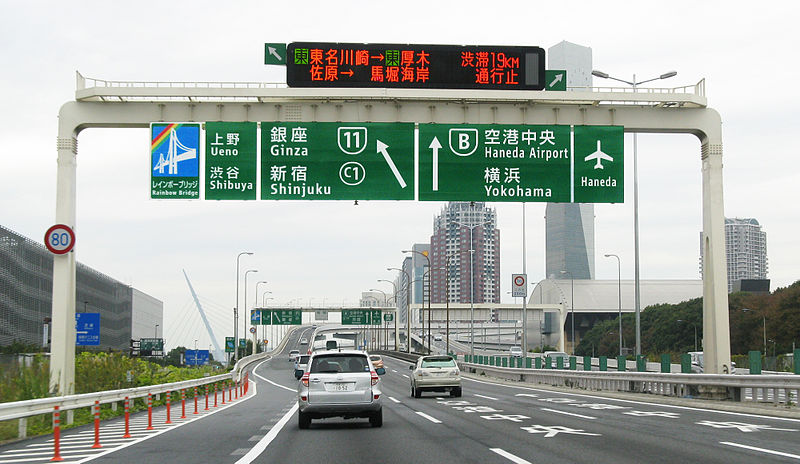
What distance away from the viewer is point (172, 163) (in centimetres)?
2502

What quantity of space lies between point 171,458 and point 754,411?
14588mm

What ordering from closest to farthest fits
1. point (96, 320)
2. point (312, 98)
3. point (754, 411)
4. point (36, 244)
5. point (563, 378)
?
point (754, 411) → point (312, 98) → point (96, 320) → point (563, 378) → point (36, 244)

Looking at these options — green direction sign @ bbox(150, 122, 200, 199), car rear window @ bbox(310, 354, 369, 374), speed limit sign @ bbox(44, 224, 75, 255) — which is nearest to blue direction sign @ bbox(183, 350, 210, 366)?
green direction sign @ bbox(150, 122, 200, 199)

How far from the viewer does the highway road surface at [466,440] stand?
13.0 m

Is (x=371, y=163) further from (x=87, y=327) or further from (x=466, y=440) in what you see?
(x=87, y=327)

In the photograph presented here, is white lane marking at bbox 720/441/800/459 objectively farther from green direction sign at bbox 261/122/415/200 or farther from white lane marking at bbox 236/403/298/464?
green direction sign at bbox 261/122/415/200

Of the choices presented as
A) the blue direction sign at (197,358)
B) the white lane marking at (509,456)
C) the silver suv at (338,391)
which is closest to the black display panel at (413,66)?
the silver suv at (338,391)

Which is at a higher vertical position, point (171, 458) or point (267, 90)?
point (267, 90)

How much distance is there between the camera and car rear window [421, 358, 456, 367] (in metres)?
36.8

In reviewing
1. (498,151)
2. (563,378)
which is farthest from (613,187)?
(563,378)

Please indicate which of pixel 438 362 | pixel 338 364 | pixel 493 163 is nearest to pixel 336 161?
pixel 493 163

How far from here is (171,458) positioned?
44.8 feet

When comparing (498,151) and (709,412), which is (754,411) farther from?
(498,151)

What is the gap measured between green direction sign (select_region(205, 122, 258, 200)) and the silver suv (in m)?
7.10
